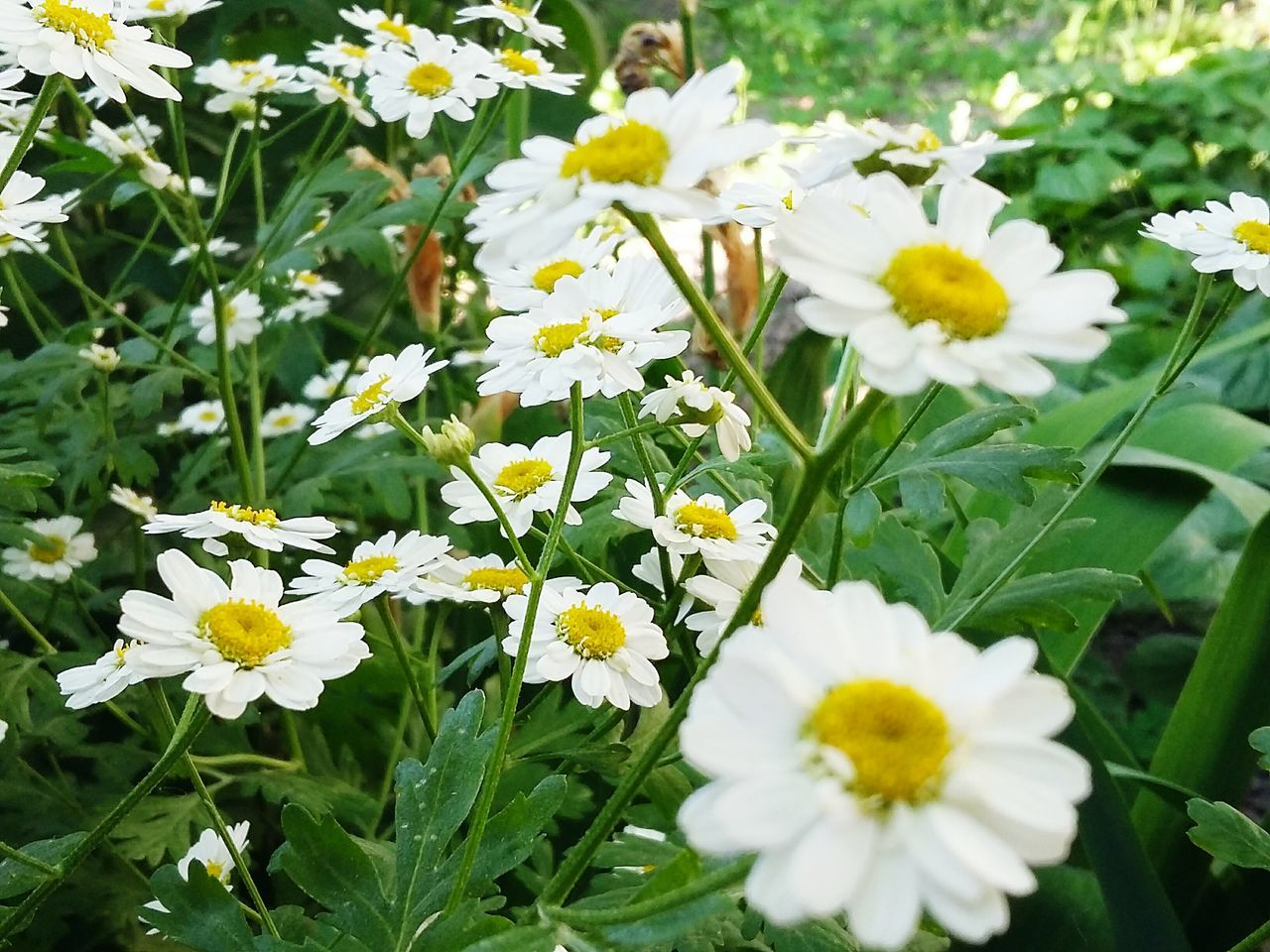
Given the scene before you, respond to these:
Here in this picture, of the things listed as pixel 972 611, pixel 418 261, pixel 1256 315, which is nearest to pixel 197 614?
pixel 972 611

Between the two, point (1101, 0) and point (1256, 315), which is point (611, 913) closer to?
point (1256, 315)

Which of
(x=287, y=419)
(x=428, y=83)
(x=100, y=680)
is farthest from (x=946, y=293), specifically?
(x=287, y=419)

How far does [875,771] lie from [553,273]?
0.33 meters

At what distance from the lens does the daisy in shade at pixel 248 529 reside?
39cm

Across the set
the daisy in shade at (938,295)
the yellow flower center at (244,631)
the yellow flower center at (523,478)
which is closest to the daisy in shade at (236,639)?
the yellow flower center at (244,631)

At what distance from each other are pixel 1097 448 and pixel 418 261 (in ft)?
2.10

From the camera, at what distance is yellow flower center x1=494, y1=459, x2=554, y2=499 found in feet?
1.44

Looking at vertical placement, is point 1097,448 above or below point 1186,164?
above

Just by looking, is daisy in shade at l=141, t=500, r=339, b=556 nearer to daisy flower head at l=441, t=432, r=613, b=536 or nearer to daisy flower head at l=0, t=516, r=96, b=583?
daisy flower head at l=441, t=432, r=613, b=536

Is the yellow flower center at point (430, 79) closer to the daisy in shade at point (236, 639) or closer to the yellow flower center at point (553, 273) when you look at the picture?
the yellow flower center at point (553, 273)

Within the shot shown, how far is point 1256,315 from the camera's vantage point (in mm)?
1457

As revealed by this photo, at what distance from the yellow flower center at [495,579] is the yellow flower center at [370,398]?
9cm

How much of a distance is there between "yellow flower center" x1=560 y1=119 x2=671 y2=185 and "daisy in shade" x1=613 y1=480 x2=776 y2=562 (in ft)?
0.55

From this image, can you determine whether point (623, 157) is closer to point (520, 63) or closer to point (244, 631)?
point (244, 631)
